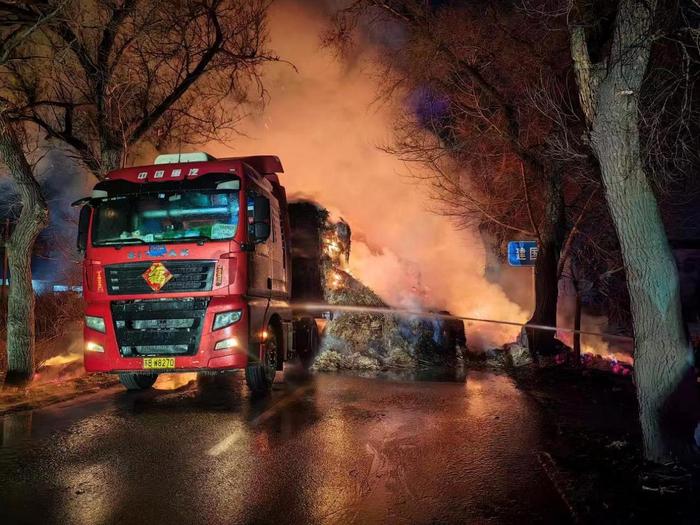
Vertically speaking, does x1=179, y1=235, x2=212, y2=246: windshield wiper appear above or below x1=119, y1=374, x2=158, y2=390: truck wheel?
above


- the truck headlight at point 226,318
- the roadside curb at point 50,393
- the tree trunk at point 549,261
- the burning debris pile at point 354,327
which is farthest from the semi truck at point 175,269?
the tree trunk at point 549,261

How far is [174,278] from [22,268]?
344 cm

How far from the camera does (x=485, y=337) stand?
15.2 meters

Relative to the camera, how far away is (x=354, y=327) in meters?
12.1

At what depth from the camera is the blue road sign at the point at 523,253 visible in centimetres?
1253

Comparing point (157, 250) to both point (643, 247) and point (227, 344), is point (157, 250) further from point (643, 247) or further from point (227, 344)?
point (643, 247)

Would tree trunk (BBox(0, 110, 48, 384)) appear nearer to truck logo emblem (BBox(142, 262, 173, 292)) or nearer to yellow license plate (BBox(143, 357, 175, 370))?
truck logo emblem (BBox(142, 262, 173, 292))

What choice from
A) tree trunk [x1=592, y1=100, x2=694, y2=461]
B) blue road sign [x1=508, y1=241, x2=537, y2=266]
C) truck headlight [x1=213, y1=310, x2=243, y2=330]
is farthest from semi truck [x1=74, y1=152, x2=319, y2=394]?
blue road sign [x1=508, y1=241, x2=537, y2=266]

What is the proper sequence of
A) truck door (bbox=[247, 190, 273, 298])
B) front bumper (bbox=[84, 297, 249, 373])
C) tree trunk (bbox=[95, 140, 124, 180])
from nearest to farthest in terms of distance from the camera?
1. front bumper (bbox=[84, 297, 249, 373])
2. truck door (bbox=[247, 190, 273, 298])
3. tree trunk (bbox=[95, 140, 124, 180])

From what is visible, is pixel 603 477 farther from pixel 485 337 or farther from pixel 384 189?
pixel 384 189

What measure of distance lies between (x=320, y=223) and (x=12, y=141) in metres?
5.69

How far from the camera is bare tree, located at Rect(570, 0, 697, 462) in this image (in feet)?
14.8

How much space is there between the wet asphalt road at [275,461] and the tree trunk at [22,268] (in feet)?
5.23

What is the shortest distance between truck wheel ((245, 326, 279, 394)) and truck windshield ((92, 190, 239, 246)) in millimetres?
1997
